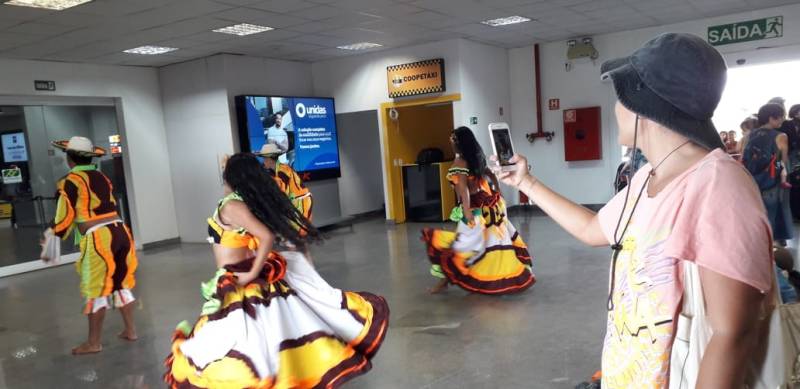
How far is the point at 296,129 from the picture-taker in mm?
9664

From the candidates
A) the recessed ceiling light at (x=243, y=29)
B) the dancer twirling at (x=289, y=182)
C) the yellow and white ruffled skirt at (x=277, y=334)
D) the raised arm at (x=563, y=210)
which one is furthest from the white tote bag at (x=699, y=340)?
the recessed ceiling light at (x=243, y=29)

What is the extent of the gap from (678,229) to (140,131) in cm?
973

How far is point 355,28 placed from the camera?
7.79 m

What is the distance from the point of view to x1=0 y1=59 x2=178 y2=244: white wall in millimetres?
8695

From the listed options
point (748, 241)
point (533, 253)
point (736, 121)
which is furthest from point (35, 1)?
point (736, 121)

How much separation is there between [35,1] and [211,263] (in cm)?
369

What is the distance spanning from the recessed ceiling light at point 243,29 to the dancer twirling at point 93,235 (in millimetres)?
3282

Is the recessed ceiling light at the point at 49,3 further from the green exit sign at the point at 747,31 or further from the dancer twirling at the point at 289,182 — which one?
the green exit sign at the point at 747,31

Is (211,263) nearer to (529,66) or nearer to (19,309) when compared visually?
(19,309)

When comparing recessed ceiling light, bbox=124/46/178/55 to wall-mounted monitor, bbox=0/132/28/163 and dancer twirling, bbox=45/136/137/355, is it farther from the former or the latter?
dancer twirling, bbox=45/136/137/355

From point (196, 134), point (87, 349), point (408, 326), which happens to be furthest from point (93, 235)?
point (196, 134)

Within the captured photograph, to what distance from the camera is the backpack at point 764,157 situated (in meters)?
5.28

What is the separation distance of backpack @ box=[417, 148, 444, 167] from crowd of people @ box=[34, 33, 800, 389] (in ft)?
12.9

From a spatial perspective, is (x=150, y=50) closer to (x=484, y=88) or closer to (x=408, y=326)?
(x=484, y=88)
